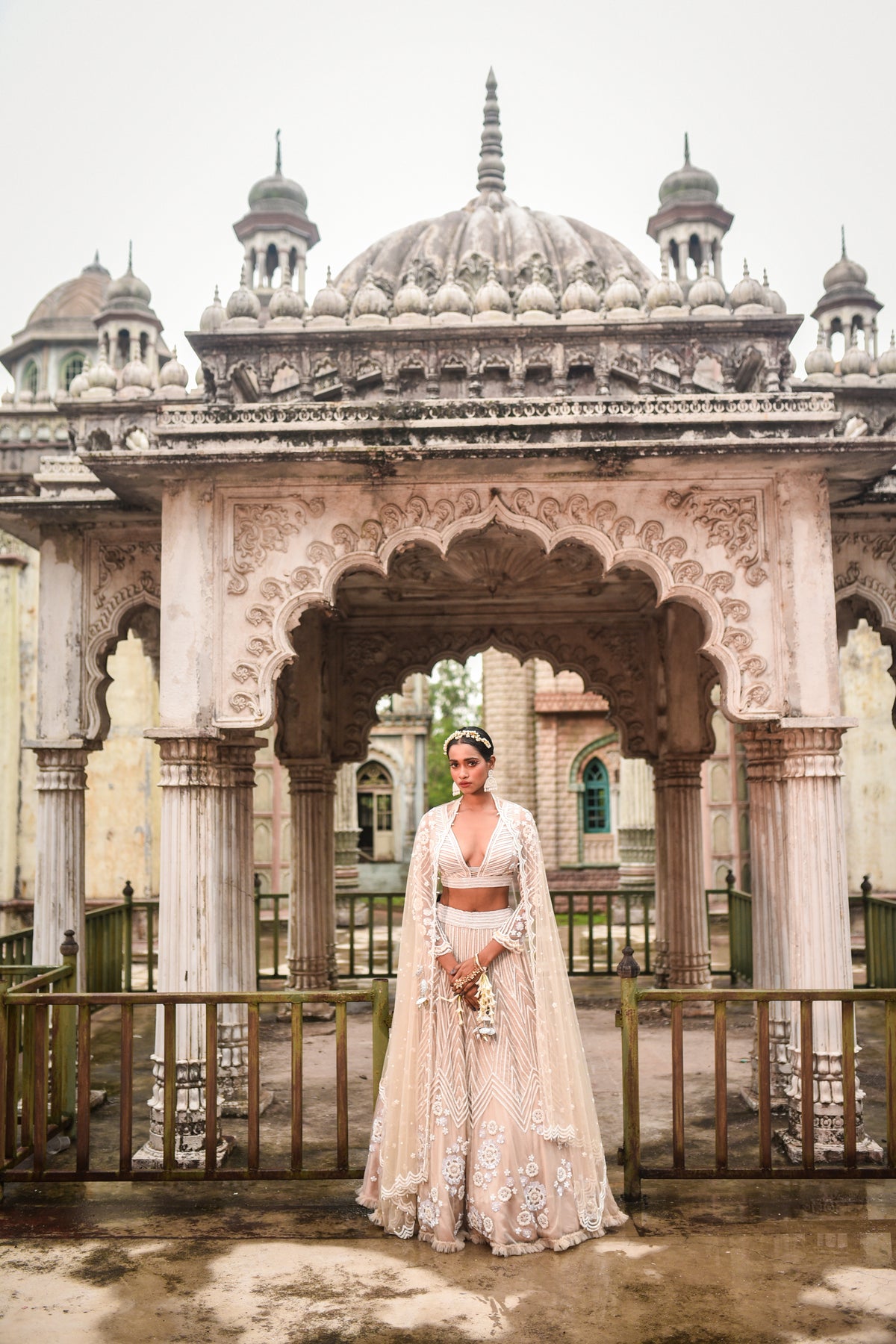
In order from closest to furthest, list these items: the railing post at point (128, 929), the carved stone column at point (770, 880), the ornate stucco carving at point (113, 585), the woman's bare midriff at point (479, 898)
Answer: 1. the woman's bare midriff at point (479, 898)
2. the carved stone column at point (770, 880)
3. the ornate stucco carving at point (113, 585)
4. the railing post at point (128, 929)

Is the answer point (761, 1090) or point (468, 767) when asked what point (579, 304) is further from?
point (761, 1090)

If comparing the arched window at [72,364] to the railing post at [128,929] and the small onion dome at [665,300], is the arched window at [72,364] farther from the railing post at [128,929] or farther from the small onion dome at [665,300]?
the small onion dome at [665,300]

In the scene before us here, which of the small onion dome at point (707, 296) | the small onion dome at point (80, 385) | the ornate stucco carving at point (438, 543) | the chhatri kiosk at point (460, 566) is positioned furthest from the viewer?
the small onion dome at point (80, 385)

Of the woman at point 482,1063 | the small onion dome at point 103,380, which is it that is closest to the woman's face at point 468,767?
the woman at point 482,1063

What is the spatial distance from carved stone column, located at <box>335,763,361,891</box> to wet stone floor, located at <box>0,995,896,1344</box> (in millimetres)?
16630

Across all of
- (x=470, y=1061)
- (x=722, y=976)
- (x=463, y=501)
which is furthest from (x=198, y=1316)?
(x=722, y=976)

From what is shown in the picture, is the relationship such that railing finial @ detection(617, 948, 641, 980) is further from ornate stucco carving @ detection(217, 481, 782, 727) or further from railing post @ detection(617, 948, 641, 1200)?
ornate stucco carving @ detection(217, 481, 782, 727)

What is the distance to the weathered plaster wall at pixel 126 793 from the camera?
17.2 m

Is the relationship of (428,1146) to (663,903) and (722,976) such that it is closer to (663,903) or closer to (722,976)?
(663,903)

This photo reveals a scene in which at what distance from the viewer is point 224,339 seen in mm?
10602

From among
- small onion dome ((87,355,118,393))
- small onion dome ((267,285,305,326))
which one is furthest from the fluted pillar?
small onion dome ((87,355,118,393))

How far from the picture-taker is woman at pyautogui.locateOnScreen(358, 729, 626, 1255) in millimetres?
4820

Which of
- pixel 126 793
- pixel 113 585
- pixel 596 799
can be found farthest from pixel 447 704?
pixel 113 585

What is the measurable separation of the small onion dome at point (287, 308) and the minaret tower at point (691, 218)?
8.16 metres
